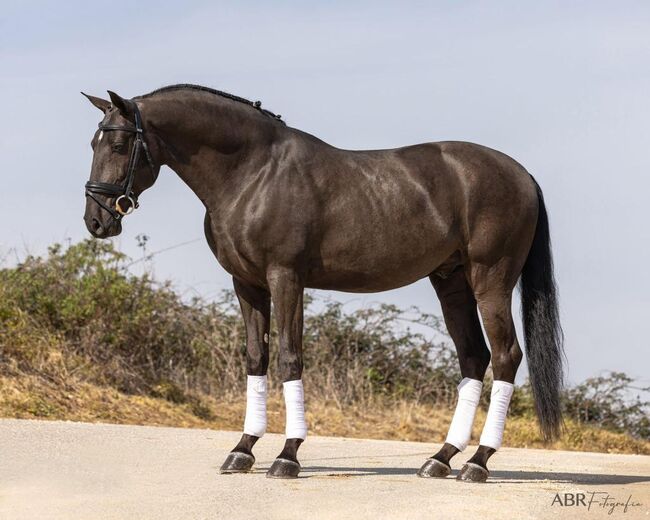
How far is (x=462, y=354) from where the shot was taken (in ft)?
25.3

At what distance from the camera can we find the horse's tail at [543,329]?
7.73m

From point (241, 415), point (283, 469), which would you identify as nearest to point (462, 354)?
point (283, 469)

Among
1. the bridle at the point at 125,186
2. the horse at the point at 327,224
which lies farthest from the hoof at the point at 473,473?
the bridle at the point at 125,186

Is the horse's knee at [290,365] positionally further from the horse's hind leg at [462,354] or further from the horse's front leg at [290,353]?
the horse's hind leg at [462,354]

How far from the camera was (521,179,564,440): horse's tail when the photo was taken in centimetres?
773

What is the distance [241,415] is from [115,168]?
19.7 ft

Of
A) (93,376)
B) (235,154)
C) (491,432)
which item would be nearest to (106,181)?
(235,154)

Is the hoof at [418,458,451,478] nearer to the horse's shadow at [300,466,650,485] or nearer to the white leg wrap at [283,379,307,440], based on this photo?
the horse's shadow at [300,466,650,485]

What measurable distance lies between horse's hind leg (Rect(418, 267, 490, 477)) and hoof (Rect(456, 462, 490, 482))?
208mm

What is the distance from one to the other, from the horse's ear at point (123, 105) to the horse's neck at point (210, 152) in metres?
0.22

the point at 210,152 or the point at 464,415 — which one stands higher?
the point at 210,152

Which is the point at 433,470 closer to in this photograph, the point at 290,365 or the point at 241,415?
the point at 290,365

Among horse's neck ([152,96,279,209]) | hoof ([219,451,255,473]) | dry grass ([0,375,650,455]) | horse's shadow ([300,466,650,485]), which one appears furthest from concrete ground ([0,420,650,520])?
horse's neck ([152,96,279,209])

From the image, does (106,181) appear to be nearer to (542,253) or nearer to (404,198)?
(404,198)
